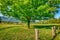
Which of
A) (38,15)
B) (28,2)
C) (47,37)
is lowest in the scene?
(47,37)

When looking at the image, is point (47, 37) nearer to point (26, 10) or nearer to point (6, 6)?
point (26, 10)

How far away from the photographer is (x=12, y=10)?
98.4ft

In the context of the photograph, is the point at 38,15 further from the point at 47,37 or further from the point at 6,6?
the point at 47,37

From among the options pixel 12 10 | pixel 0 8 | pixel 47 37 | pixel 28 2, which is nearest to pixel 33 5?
pixel 28 2

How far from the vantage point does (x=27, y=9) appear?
28.1m

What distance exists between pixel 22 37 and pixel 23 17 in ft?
28.7

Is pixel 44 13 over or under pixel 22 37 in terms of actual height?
over

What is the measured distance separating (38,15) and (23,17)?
2343mm

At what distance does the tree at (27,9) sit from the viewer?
92.6 feet

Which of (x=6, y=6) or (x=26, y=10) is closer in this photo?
(x=26, y=10)

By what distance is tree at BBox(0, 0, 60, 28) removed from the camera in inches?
1111

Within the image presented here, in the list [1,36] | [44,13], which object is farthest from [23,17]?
[1,36]

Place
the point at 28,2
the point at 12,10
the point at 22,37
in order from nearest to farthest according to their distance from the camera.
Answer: the point at 22,37
the point at 28,2
the point at 12,10

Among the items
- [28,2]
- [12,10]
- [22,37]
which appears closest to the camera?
[22,37]
